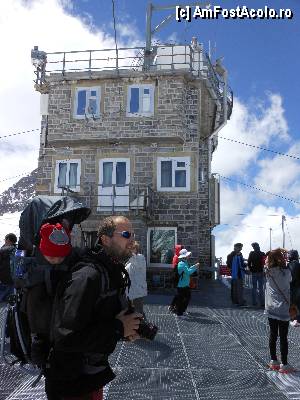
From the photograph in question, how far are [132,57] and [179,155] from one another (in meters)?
5.23

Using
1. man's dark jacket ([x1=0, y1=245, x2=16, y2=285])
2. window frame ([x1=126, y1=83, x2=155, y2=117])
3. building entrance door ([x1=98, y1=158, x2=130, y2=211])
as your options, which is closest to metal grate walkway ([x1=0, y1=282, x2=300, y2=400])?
man's dark jacket ([x1=0, y1=245, x2=16, y2=285])

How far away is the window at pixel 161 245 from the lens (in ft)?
62.6

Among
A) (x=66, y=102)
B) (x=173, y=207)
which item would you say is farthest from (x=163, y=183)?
(x=66, y=102)

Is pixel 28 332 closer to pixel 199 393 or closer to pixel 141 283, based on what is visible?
pixel 199 393

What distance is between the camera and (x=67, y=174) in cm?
2028

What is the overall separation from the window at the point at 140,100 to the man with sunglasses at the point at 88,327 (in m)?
17.7

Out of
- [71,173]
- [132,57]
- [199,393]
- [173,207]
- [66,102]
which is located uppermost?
[132,57]

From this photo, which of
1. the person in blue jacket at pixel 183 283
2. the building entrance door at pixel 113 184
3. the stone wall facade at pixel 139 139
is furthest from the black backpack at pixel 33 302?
the building entrance door at pixel 113 184

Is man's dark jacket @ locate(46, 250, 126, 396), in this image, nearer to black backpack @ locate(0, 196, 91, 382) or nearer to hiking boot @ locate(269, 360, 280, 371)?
black backpack @ locate(0, 196, 91, 382)

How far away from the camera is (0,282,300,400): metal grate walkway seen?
488 cm

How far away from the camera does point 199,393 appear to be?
192 inches

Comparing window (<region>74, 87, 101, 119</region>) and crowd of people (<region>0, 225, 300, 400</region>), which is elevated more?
window (<region>74, 87, 101, 119</region>)

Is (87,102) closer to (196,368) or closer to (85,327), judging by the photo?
(196,368)

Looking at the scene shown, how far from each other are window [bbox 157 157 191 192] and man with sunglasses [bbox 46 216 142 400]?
55.2 feet
